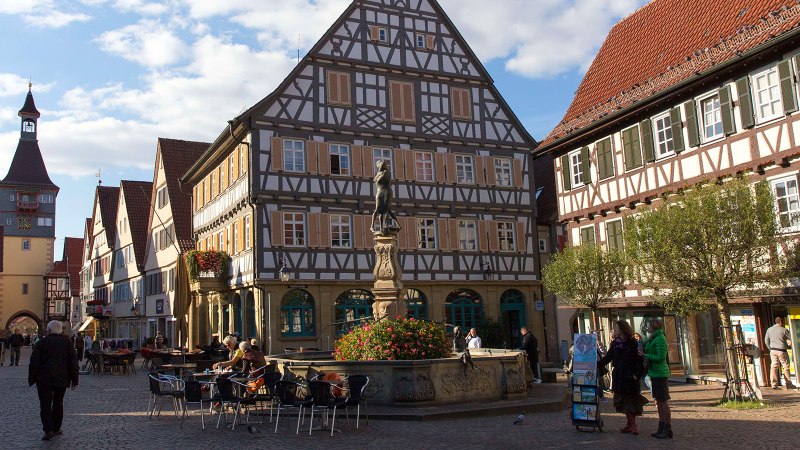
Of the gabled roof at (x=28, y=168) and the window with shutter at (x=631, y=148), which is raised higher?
the gabled roof at (x=28, y=168)

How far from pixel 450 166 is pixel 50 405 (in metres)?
21.4

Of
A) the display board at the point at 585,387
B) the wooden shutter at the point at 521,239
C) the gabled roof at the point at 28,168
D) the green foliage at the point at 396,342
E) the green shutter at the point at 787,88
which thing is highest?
the gabled roof at the point at 28,168

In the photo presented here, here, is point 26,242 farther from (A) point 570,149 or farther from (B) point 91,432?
(B) point 91,432

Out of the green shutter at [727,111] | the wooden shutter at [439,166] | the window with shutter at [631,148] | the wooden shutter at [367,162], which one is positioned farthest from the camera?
the wooden shutter at [439,166]

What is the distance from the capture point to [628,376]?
10555 mm

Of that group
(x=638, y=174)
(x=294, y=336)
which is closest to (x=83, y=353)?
(x=294, y=336)

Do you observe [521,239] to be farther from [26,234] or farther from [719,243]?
[26,234]

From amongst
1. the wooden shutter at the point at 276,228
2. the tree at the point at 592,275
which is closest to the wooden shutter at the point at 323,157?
the wooden shutter at the point at 276,228

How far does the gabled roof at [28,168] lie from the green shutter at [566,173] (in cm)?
6466

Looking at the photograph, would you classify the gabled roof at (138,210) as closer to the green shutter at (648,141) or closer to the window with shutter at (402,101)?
the window with shutter at (402,101)

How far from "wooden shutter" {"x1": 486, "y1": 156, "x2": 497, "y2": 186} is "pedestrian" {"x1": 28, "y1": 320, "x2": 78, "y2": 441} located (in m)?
22.1

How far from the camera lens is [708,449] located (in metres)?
9.33

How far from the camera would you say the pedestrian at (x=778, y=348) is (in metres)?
15.8

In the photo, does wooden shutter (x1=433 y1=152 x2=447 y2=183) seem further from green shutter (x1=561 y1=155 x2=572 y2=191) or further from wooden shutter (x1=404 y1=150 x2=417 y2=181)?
green shutter (x1=561 y1=155 x2=572 y2=191)
